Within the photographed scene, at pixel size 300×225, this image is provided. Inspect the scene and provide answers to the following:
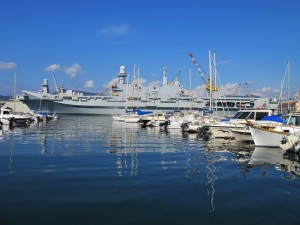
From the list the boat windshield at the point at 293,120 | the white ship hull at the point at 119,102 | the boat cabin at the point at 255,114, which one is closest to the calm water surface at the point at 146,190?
the boat windshield at the point at 293,120

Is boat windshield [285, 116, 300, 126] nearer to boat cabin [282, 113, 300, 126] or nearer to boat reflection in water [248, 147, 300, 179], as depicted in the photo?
boat cabin [282, 113, 300, 126]

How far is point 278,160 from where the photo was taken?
15820 mm

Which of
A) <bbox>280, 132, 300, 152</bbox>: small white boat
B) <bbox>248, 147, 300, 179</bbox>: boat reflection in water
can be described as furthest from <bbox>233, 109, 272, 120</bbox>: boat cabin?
<bbox>280, 132, 300, 152</bbox>: small white boat

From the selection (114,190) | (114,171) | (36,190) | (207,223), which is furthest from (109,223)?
(114,171)

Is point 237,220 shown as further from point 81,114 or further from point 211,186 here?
point 81,114

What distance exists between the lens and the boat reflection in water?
13.6 metres

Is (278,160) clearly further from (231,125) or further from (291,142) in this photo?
(231,125)

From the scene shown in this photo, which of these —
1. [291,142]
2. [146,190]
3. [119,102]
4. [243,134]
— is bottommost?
[146,190]

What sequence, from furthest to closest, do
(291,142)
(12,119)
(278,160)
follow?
(12,119) < (291,142) < (278,160)

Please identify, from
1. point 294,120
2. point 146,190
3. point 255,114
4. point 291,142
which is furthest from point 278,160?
point 255,114

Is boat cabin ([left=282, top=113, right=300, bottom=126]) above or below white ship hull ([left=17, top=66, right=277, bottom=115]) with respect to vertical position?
below

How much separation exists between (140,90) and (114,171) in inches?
3901

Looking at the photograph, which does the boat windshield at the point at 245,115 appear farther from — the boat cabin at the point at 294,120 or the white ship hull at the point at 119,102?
the white ship hull at the point at 119,102

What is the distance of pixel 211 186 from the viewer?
32.9ft
